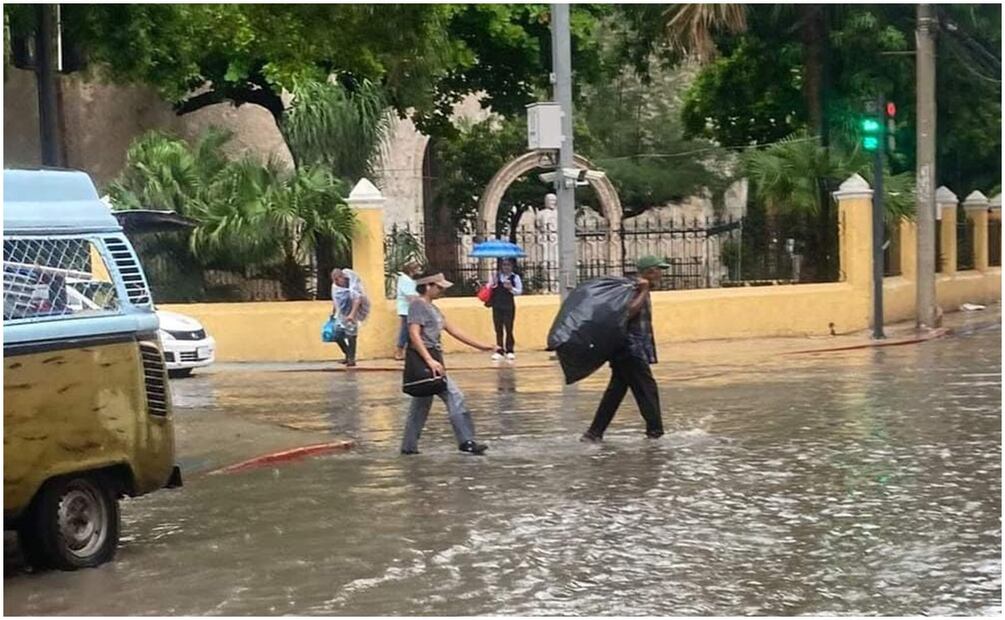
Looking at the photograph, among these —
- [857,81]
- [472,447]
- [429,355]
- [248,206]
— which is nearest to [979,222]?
[857,81]

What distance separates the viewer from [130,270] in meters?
9.58

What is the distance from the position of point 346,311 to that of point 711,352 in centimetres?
553

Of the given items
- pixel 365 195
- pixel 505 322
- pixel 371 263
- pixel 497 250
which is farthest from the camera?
pixel 497 250

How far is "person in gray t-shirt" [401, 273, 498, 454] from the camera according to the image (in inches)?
529

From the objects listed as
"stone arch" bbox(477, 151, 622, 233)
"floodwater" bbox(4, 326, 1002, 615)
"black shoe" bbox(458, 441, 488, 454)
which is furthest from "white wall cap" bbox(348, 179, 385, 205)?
"black shoe" bbox(458, 441, 488, 454)

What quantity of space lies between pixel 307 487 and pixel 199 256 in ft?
46.2

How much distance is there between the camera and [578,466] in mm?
12875

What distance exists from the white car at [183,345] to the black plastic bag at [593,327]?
8630 millimetres

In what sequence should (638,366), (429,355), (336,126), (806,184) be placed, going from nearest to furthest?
(429,355)
(638,366)
(806,184)
(336,126)

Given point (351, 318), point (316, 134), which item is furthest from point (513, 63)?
point (351, 318)

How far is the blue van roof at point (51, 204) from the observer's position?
8906mm

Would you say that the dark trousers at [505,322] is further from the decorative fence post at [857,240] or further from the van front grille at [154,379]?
the van front grille at [154,379]

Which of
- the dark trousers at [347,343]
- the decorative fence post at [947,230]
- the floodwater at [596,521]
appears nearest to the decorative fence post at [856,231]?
the decorative fence post at [947,230]

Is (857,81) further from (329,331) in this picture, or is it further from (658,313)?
(329,331)
